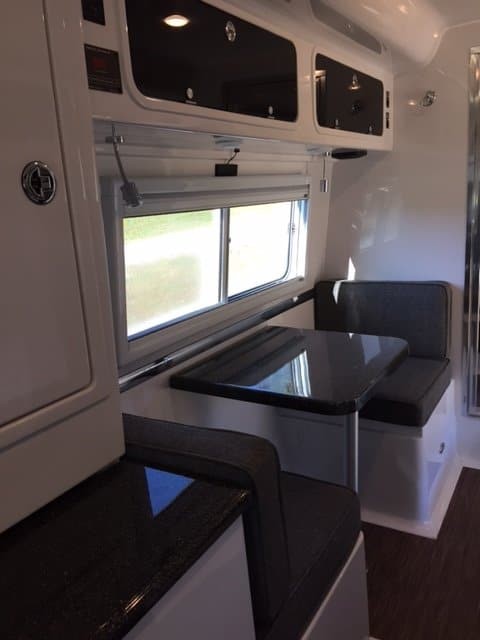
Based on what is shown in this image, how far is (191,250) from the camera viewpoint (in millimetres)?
2148

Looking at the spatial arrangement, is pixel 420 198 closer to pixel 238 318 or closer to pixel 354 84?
pixel 354 84

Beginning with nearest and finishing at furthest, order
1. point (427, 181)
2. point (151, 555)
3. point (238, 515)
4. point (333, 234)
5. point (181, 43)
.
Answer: point (151, 555) < point (238, 515) < point (181, 43) < point (427, 181) < point (333, 234)

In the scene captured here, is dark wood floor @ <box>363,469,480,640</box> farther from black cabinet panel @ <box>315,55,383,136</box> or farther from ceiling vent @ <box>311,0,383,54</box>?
ceiling vent @ <box>311,0,383,54</box>

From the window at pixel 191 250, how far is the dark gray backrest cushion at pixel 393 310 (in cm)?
35

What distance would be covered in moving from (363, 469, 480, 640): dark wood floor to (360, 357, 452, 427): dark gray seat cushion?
0.49 metres

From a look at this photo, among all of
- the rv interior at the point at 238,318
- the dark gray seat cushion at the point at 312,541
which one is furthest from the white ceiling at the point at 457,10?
the dark gray seat cushion at the point at 312,541

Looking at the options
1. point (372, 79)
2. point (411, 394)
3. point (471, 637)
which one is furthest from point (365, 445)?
point (372, 79)

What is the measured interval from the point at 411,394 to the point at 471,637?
892mm

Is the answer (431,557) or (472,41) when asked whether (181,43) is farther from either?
(431,557)

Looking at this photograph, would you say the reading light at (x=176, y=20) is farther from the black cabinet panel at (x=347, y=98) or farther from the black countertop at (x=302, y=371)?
the black countertop at (x=302, y=371)

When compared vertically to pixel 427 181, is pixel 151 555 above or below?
below

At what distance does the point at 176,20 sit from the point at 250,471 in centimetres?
106

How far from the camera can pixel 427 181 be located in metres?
2.82

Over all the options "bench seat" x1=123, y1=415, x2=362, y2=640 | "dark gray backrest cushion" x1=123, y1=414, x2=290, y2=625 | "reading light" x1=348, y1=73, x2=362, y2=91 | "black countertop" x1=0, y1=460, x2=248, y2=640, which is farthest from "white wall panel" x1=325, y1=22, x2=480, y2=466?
"black countertop" x1=0, y1=460, x2=248, y2=640
